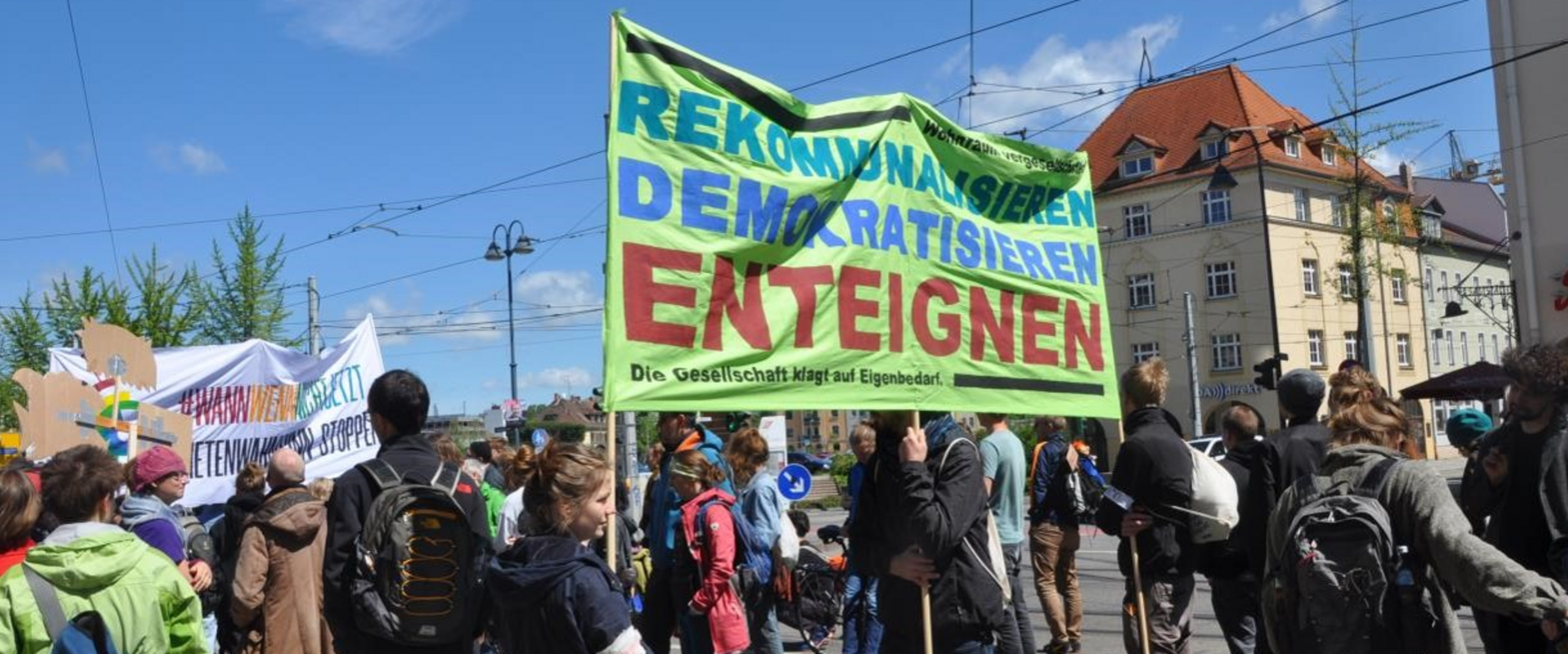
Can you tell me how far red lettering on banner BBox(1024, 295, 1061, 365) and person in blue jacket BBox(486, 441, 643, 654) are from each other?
2481mm

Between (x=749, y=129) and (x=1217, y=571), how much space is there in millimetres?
3192

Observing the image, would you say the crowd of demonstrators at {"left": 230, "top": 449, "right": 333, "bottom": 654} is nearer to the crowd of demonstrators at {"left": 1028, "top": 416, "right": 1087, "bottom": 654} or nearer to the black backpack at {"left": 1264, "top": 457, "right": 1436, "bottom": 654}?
the black backpack at {"left": 1264, "top": 457, "right": 1436, "bottom": 654}

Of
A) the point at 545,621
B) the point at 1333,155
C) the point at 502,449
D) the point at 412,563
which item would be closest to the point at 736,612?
the point at 412,563

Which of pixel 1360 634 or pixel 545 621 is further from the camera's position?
pixel 1360 634

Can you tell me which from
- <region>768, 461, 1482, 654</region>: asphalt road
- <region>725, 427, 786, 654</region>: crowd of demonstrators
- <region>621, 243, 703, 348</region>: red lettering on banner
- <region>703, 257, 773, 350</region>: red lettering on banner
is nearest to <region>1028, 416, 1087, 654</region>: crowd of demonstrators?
<region>768, 461, 1482, 654</region>: asphalt road

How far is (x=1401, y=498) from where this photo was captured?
4.39 m

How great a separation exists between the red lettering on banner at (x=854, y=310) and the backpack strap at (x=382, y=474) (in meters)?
Result: 1.72

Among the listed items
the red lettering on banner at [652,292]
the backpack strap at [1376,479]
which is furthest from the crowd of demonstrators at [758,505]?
the backpack strap at [1376,479]

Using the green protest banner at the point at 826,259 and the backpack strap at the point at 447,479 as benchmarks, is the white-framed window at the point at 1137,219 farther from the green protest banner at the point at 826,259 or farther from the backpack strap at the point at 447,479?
the backpack strap at the point at 447,479

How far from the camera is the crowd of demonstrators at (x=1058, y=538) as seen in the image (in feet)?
32.0

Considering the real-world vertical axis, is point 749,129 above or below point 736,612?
above

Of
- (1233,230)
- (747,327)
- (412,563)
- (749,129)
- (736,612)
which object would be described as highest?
(1233,230)

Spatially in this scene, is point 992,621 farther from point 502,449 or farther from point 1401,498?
point 502,449

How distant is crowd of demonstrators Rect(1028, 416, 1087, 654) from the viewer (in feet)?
32.0
